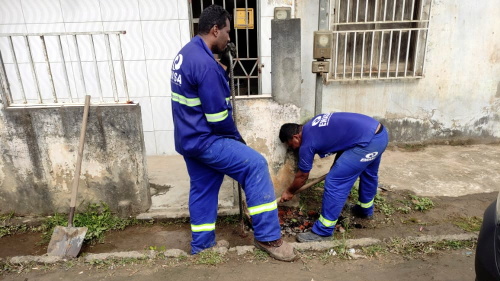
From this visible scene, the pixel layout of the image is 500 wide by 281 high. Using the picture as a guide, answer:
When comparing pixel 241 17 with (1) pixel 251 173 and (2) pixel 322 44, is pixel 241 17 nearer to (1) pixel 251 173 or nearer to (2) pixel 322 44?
(2) pixel 322 44

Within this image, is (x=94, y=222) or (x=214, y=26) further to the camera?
(x=94, y=222)

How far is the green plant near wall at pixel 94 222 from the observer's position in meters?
3.80

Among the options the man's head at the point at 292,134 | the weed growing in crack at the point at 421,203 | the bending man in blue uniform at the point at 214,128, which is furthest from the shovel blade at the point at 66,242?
the weed growing in crack at the point at 421,203

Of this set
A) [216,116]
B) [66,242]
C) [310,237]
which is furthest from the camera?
[310,237]

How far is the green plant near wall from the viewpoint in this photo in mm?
3804

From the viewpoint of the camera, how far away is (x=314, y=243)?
3.27m

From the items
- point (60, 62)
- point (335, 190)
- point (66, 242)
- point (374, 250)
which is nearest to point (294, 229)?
point (335, 190)

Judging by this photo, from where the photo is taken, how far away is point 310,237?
355cm

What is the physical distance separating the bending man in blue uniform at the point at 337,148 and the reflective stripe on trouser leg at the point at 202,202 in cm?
87

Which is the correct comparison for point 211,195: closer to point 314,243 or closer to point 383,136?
point 314,243

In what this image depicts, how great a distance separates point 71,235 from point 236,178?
1695mm

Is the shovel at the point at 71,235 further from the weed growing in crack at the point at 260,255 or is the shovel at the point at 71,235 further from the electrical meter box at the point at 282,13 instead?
the electrical meter box at the point at 282,13

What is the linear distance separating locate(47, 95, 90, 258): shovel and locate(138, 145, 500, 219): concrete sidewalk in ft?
2.28

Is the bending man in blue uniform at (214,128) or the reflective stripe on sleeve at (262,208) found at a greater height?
the bending man in blue uniform at (214,128)
